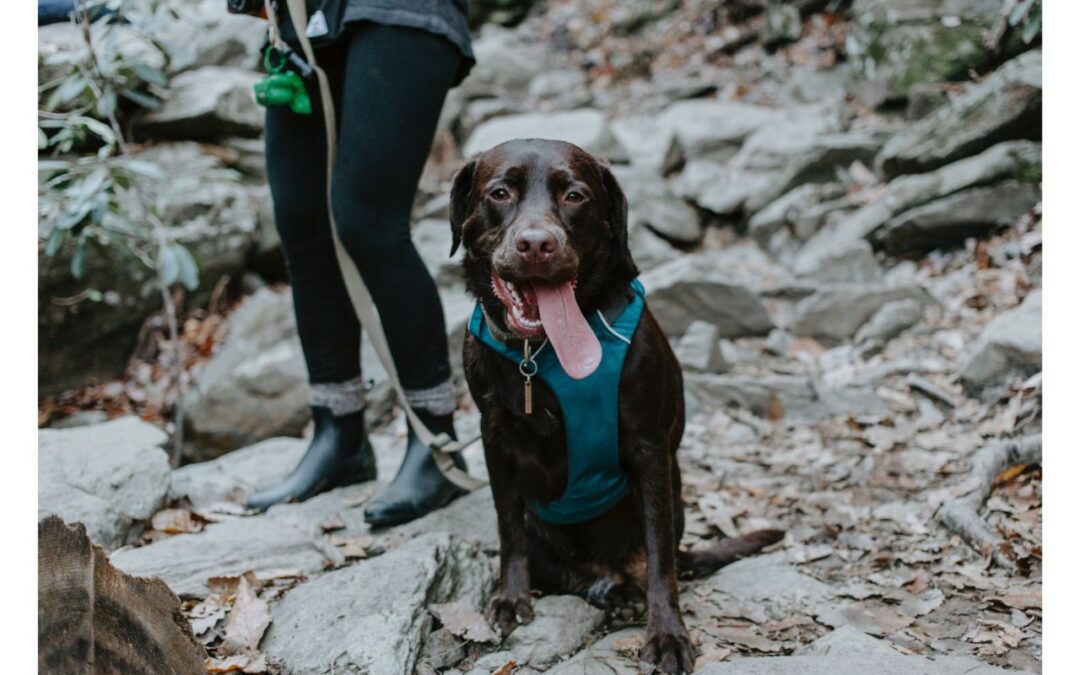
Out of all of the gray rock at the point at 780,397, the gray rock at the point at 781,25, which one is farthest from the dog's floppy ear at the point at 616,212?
the gray rock at the point at 781,25

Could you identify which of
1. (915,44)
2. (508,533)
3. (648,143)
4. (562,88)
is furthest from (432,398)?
(562,88)

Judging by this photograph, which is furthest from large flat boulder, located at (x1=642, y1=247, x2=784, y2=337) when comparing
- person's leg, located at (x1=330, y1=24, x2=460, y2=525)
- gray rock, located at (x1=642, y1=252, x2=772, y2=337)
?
person's leg, located at (x1=330, y1=24, x2=460, y2=525)

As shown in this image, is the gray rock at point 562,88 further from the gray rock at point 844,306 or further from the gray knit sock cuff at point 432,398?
the gray knit sock cuff at point 432,398

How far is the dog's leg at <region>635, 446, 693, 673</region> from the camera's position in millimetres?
2146

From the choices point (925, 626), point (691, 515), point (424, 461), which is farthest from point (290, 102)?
point (925, 626)

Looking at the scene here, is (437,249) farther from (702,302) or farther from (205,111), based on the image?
(205,111)

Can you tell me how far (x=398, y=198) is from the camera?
2.65 m

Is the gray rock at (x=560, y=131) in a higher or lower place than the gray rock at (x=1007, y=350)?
lower

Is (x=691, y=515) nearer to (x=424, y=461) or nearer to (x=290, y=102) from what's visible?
(x=424, y=461)

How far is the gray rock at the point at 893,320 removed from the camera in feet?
17.9

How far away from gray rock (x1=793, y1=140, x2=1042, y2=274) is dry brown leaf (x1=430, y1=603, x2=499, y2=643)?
16.6ft

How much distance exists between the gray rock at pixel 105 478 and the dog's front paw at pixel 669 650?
5.91 feet

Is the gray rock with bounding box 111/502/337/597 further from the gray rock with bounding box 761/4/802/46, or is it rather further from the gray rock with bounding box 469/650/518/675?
the gray rock with bounding box 761/4/802/46

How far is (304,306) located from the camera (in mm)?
3033
